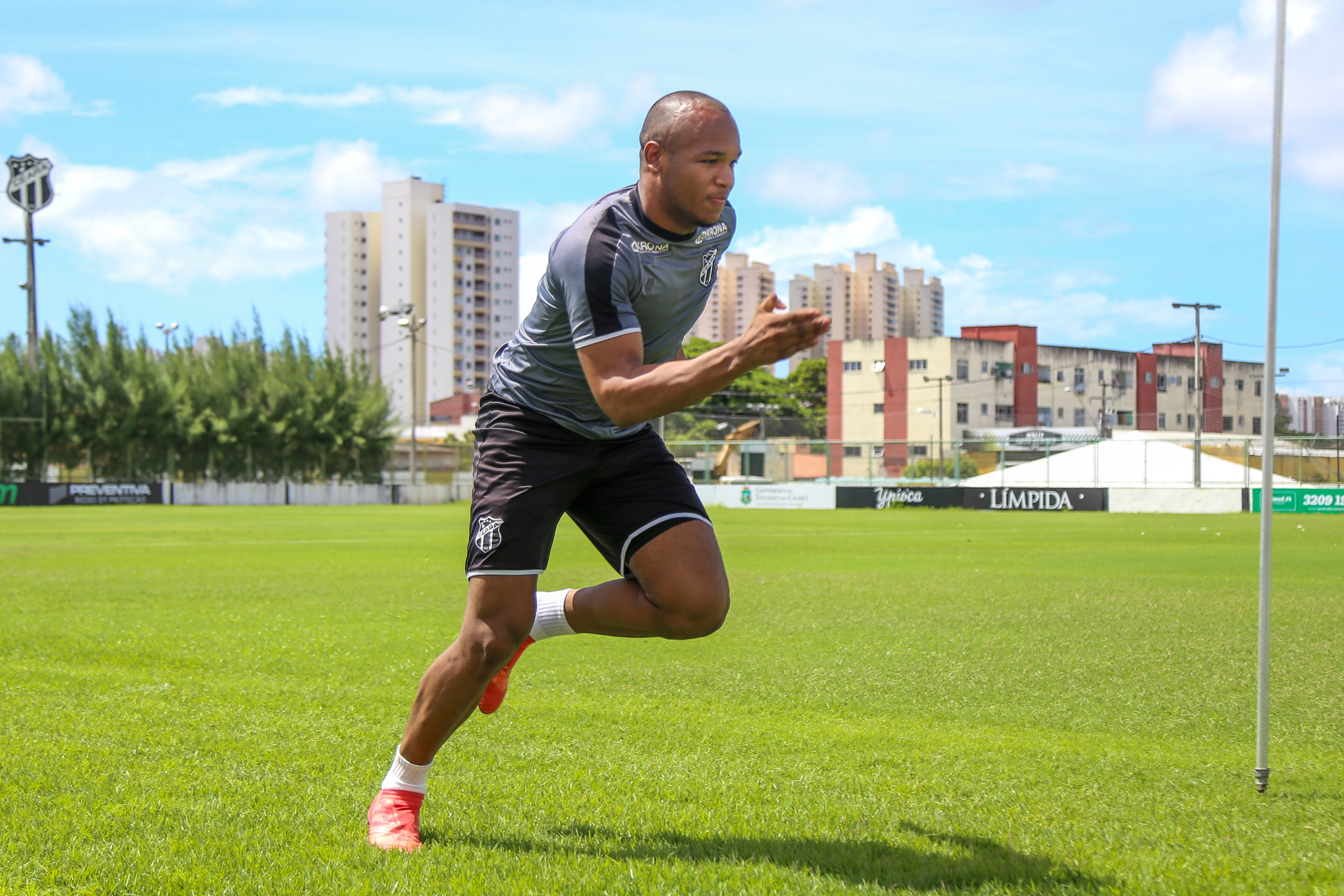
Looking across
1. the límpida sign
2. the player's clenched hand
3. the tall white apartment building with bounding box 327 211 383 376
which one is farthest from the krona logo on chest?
the tall white apartment building with bounding box 327 211 383 376

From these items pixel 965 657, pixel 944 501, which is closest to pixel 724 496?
pixel 944 501

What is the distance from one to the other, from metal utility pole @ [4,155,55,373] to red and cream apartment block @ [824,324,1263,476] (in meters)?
49.0

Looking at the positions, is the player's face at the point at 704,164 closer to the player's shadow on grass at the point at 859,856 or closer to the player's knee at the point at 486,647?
the player's knee at the point at 486,647

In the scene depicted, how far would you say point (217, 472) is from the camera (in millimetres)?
57125

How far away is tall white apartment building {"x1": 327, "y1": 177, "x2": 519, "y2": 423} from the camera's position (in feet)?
430

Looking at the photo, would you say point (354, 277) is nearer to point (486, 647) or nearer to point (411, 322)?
point (411, 322)

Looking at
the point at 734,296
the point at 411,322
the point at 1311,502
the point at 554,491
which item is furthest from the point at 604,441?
the point at 734,296

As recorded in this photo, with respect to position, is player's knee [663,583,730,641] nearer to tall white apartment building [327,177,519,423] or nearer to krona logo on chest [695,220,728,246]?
krona logo on chest [695,220,728,246]

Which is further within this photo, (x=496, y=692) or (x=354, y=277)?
(x=354, y=277)

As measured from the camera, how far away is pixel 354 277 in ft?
451

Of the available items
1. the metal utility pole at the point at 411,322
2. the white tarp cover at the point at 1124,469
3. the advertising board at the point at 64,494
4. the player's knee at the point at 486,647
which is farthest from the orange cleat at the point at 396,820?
the advertising board at the point at 64,494

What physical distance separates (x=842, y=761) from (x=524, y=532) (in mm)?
1687

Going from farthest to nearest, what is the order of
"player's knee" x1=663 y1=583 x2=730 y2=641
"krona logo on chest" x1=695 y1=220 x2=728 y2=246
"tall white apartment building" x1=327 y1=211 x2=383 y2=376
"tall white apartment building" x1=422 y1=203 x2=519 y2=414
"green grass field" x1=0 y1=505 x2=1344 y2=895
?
1. "tall white apartment building" x1=327 y1=211 x2=383 y2=376
2. "tall white apartment building" x1=422 y1=203 x2=519 y2=414
3. "player's knee" x1=663 y1=583 x2=730 y2=641
4. "krona logo on chest" x1=695 y1=220 x2=728 y2=246
5. "green grass field" x1=0 y1=505 x2=1344 y2=895

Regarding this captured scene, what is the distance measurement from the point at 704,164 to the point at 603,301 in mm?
510
